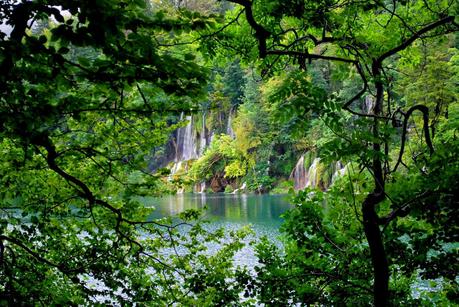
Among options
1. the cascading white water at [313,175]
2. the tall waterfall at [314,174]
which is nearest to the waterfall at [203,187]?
the tall waterfall at [314,174]

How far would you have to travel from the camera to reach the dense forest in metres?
2.05

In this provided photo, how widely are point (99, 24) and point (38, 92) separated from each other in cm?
69

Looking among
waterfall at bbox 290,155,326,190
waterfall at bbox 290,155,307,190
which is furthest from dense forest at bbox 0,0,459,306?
waterfall at bbox 290,155,307,190

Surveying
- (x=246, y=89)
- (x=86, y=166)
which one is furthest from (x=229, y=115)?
(x=86, y=166)

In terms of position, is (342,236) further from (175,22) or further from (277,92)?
(175,22)

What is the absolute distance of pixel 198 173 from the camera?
597cm

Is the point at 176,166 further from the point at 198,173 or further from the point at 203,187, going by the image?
the point at 198,173

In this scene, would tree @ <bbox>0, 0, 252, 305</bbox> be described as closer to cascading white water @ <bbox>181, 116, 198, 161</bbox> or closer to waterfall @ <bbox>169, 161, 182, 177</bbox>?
waterfall @ <bbox>169, 161, 182, 177</bbox>

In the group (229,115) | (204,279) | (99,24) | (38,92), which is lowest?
(204,279)

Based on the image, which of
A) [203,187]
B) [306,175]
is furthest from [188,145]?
[306,175]

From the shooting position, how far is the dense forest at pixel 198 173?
205cm

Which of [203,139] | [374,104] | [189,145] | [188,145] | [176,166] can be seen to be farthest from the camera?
[188,145]

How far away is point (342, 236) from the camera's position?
376 centimetres

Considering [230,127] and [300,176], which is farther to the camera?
[230,127]
